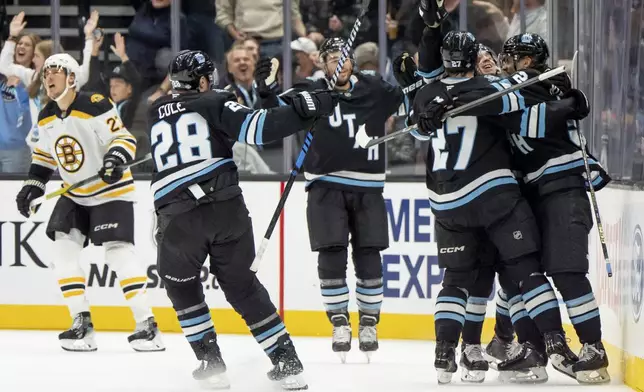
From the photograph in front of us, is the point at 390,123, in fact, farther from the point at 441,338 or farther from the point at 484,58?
the point at 441,338

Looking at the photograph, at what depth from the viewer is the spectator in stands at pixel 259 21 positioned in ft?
22.2

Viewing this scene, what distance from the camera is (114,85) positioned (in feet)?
23.0

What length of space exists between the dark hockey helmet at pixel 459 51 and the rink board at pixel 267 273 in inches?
70.9

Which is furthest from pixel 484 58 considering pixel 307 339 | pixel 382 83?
pixel 307 339

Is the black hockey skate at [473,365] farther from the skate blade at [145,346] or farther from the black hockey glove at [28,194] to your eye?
the black hockey glove at [28,194]

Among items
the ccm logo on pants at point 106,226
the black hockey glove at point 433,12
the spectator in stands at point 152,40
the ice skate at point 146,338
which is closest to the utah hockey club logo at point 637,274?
the black hockey glove at point 433,12

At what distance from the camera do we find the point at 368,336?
18.2 feet

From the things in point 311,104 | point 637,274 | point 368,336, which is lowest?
point 368,336

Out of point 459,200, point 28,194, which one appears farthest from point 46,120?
point 459,200

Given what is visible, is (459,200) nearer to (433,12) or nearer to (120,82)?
(433,12)

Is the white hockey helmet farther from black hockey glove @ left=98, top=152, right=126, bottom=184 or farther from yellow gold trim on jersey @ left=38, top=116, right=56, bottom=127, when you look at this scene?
black hockey glove @ left=98, top=152, right=126, bottom=184

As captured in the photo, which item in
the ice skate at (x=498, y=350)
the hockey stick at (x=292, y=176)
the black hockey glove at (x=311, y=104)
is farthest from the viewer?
the ice skate at (x=498, y=350)

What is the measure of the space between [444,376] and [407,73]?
A: 1.28 m

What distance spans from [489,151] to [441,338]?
703 mm
